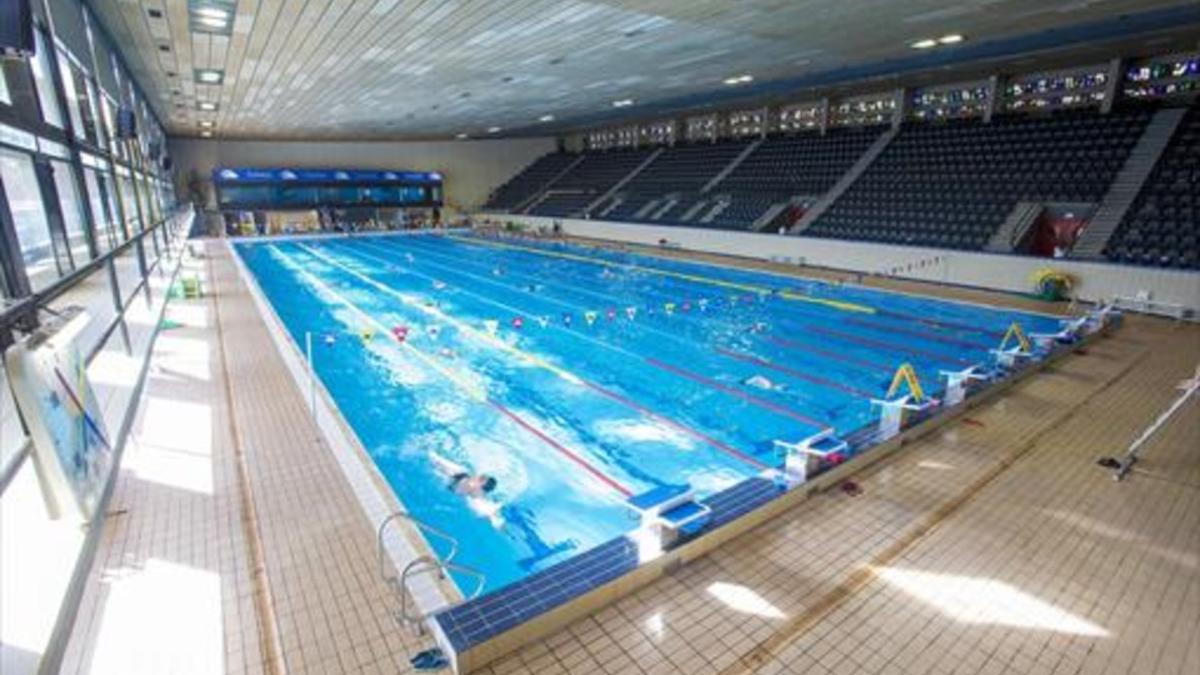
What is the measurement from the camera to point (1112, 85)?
14.5 meters

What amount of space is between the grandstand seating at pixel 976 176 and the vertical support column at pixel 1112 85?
0.24 metres

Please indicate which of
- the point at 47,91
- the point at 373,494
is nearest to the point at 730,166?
the point at 47,91

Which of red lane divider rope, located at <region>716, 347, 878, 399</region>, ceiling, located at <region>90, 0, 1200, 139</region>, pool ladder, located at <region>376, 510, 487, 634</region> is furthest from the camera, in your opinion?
ceiling, located at <region>90, 0, 1200, 139</region>

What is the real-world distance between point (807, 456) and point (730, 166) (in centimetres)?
2017

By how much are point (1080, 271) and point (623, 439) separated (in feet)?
33.3

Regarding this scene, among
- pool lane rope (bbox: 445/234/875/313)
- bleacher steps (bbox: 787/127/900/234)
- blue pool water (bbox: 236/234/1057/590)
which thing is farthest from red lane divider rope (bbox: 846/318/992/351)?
bleacher steps (bbox: 787/127/900/234)

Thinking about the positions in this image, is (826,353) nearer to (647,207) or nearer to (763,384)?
(763,384)

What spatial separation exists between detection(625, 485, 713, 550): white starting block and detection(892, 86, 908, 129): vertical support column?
1917cm

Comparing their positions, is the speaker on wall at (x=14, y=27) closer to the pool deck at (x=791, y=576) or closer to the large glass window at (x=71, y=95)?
the pool deck at (x=791, y=576)

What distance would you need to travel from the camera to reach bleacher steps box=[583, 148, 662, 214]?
86.5 feet

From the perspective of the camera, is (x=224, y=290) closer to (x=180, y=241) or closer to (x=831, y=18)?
(x=180, y=241)

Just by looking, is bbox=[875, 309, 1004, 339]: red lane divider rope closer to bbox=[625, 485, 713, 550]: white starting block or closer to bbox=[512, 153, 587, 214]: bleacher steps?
bbox=[625, 485, 713, 550]: white starting block

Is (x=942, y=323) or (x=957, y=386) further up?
(x=957, y=386)

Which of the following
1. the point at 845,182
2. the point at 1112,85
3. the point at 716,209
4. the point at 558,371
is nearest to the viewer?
the point at 558,371
